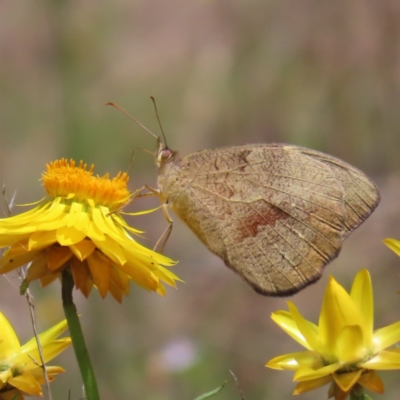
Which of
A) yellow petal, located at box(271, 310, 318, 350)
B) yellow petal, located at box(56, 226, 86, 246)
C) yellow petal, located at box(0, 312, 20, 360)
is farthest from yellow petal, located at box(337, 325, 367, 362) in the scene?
yellow petal, located at box(0, 312, 20, 360)

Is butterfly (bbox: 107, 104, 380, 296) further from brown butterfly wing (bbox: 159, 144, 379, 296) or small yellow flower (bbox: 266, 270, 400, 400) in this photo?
small yellow flower (bbox: 266, 270, 400, 400)

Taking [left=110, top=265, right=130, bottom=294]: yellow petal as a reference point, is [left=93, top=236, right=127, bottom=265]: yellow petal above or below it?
above

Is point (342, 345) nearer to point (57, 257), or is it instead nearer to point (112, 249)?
point (112, 249)

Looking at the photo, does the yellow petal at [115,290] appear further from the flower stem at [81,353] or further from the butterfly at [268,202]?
the butterfly at [268,202]

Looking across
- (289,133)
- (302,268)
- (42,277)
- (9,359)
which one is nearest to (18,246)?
(42,277)

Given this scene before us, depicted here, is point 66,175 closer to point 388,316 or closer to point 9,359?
point 9,359

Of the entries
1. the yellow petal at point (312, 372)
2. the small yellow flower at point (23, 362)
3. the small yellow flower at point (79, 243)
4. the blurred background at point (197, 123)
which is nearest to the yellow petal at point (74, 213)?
the small yellow flower at point (79, 243)

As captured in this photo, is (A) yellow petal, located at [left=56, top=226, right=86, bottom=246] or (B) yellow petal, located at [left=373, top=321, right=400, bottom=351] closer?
(B) yellow petal, located at [left=373, top=321, right=400, bottom=351]
